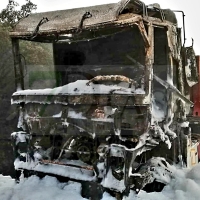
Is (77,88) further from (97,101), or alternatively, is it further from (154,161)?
(154,161)

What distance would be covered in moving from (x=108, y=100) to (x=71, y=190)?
1.36 metres

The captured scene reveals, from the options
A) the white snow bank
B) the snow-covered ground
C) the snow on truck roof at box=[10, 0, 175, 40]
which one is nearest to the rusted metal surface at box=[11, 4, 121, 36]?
the snow on truck roof at box=[10, 0, 175, 40]

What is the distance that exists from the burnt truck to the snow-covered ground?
177mm

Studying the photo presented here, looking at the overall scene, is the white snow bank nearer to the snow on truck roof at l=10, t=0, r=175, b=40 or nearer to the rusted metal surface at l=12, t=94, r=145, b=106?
the rusted metal surface at l=12, t=94, r=145, b=106

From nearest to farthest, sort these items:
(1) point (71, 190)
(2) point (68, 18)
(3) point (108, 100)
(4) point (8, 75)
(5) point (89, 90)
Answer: (3) point (108, 100)
(5) point (89, 90)
(1) point (71, 190)
(2) point (68, 18)
(4) point (8, 75)

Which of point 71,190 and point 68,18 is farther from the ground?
point 68,18

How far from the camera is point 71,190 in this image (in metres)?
3.96

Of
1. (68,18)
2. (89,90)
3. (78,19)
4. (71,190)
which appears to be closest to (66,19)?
(68,18)

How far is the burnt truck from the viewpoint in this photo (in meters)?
3.69

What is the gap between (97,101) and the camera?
3.79 meters

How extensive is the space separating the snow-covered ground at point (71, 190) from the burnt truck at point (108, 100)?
7.0 inches

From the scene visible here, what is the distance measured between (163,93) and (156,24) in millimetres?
1045

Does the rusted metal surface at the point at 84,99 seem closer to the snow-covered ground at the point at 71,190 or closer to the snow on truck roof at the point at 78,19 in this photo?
the snow on truck roof at the point at 78,19

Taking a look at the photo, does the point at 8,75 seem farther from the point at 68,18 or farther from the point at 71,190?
the point at 71,190
